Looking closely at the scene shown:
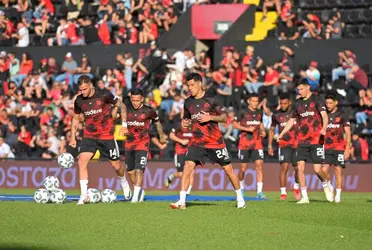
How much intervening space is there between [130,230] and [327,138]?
9.68 m

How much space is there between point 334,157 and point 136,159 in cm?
461

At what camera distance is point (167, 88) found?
33719 millimetres

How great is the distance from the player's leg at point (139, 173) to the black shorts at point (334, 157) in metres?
4.28

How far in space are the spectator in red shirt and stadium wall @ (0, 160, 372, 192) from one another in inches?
197

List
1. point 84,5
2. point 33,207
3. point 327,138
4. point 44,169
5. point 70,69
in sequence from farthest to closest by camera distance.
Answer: point 84,5 → point 70,69 → point 44,169 → point 327,138 → point 33,207

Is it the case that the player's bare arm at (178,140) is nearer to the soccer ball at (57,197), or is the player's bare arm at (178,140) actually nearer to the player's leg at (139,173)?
the player's leg at (139,173)

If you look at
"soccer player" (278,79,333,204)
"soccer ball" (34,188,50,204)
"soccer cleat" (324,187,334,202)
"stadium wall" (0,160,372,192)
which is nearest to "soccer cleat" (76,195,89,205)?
"soccer ball" (34,188,50,204)

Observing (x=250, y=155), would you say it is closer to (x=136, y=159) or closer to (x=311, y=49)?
(x=136, y=159)

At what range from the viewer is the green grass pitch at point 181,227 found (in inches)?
505

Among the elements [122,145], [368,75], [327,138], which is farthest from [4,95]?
[327,138]

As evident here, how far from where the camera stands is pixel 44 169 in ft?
104

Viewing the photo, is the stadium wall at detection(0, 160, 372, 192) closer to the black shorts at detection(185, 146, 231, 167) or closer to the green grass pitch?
the green grass pitch

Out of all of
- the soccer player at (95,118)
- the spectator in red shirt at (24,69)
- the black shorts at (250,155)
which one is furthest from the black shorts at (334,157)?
the spectator in red shirt at (24,69)

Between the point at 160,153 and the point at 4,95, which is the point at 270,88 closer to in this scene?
the point at 160,153
